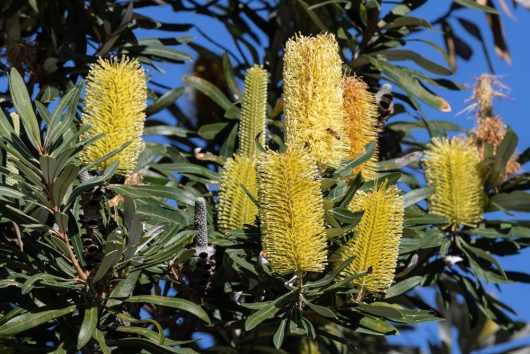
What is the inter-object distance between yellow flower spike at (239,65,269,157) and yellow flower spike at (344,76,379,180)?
1.07 ft

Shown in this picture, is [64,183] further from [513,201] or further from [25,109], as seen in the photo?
[513,201]

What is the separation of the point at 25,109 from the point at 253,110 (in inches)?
25.8

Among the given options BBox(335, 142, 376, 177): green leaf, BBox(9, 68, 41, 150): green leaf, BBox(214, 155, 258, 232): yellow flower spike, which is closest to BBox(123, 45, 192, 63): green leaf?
BBox(214, 155, 258, 232): yellow flower spike

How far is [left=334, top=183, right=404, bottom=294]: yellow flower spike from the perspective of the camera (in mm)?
2367

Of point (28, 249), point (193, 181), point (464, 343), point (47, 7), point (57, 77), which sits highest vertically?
point (47, 7)

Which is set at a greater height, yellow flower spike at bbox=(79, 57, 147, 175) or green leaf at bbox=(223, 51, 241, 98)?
green leaf at bbox=(223, 51, 241, 98)

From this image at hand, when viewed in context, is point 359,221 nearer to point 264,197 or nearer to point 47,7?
point 264,197

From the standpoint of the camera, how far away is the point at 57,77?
3344 millimetres

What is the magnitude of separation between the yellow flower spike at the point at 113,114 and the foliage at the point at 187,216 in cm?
4

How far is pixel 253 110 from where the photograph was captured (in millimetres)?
2859

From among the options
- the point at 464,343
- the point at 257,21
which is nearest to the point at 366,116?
the point at 257,21

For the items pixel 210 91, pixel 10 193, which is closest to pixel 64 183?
pixel 10 193

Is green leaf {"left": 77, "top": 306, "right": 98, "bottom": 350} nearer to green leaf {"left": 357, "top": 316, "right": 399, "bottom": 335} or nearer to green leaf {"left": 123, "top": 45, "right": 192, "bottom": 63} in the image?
green leaf {"left": 357, "top": 316, "right": 399, "bottom": 335}

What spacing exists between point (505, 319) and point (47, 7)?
67.0 inches
